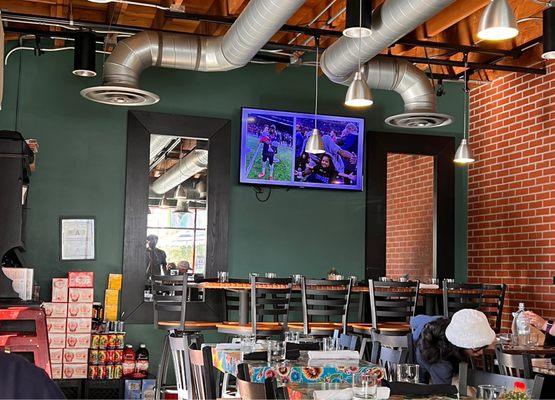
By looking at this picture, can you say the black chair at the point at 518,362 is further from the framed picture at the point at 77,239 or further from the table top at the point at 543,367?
the framed picture at the point at 77,239

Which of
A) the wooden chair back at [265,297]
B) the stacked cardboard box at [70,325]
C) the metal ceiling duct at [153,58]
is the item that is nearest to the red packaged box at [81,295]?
the stacked cardboard box at [70,325]

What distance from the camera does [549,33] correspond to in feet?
19.4

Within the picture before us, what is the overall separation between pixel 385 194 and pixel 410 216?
1075 mm

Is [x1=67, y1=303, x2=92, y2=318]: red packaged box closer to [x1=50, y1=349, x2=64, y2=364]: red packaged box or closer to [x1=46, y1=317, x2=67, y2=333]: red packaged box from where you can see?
[x1=46, y1=317, x2=67, y2=333]: red packaged box

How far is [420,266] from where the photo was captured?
9.88 meters

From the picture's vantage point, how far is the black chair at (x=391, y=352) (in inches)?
164

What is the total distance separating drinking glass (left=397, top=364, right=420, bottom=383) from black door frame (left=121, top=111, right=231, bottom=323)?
5332 millimetres

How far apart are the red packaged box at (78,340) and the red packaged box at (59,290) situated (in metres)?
0.34

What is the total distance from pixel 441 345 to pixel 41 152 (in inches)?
202

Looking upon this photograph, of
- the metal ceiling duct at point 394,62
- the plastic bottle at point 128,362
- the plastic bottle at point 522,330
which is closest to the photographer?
the plastic bottle at point 522,330

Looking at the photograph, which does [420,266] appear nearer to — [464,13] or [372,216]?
[372,216]

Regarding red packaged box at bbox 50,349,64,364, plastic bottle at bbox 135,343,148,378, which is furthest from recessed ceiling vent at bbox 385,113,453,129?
red packaged box at bbox 50,349,64,364

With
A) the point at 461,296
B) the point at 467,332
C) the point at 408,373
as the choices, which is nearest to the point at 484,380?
the point at 408,373

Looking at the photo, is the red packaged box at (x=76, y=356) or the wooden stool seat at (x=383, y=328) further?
the red packaged box at (x=76, y=356)
